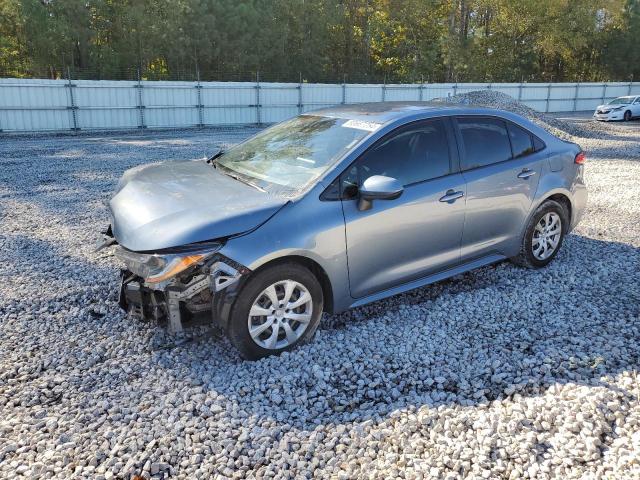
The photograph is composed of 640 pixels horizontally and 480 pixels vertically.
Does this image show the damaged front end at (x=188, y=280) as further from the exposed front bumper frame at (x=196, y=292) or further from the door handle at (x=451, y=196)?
the door handle at (x=451, y=196)

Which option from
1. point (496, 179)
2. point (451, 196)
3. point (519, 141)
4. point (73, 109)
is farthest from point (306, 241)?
point (73, 109)

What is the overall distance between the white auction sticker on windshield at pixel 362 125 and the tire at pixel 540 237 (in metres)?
2.03

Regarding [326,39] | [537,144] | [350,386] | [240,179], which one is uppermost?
[326,39]

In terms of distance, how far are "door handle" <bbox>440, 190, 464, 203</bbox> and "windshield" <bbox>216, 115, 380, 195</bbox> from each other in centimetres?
82

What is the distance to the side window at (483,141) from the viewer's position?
4.91 metres

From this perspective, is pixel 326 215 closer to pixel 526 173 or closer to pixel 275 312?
pixel 275 312

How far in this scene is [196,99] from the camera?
74.3ft

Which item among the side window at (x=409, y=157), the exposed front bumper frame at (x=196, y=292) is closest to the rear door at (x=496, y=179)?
the side window at (x=409, y=157)

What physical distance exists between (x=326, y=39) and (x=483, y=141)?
38.0 meters

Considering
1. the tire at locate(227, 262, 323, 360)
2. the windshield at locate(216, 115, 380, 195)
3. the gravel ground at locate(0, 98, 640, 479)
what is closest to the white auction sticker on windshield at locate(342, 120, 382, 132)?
the windshield at locate(216, 115, 380, 195)

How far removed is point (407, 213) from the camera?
4336mm

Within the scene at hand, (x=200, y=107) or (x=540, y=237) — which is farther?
(x=200, y=107)

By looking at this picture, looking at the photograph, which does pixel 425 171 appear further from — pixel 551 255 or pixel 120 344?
pixel 120 344

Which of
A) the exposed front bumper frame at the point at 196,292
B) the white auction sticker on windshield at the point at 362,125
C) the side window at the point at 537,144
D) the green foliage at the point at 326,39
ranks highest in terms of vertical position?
the green foliage at the point at 326,39
